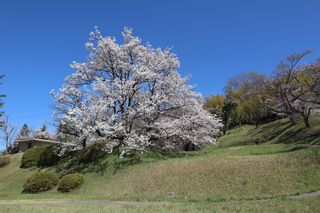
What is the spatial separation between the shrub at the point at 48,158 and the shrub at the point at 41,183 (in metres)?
5.78

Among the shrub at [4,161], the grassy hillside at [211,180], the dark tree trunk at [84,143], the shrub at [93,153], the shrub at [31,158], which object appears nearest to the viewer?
the grassy hillside at [211,180]

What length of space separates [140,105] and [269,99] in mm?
20410

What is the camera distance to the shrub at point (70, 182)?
2270 centimetres

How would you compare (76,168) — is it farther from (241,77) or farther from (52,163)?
(241,77)

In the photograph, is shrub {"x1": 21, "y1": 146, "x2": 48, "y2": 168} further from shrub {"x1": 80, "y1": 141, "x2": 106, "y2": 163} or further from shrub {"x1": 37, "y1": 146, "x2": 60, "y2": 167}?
shrub {"x1": 80, "y1": 141, "x2": 106, "y2": 163}

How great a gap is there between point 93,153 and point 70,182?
5048 mm

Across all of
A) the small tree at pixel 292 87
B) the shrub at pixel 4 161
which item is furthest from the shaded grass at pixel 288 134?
the shrub at pixel 4 161

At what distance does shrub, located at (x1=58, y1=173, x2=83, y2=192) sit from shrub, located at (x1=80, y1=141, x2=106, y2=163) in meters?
4.02

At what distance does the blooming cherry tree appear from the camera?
26656 millimetres

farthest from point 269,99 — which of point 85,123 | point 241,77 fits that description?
point 241,77

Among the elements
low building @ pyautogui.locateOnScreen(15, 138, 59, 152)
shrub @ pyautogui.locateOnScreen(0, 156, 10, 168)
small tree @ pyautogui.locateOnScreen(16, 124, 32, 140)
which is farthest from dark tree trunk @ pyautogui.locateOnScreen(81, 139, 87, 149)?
small tree @ pyautogui.locateOnScreen(16, 124, 32, 140)

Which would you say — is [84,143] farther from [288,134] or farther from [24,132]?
[24,132]

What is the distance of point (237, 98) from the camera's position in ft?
219

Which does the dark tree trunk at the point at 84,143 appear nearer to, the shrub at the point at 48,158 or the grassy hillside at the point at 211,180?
the grassy hillside at the point at 211,180
